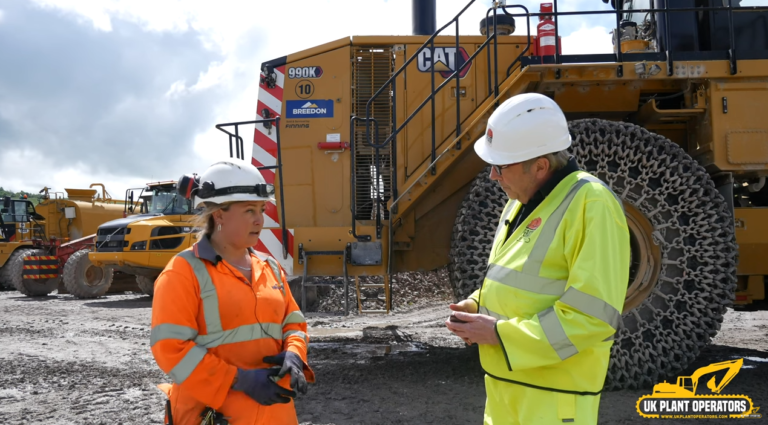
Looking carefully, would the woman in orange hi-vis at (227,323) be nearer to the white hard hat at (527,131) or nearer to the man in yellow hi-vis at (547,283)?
the man in yellow hi-vis at (547,283)

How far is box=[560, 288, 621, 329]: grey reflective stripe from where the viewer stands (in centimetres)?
159

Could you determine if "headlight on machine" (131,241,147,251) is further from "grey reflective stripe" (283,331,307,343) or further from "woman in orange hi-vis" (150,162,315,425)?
"grey reflective stripe" (283,331,307,343)

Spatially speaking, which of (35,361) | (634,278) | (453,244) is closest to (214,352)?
(453,244)

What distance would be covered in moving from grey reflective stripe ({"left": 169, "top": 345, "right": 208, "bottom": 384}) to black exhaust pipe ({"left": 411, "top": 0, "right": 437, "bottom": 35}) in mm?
4896

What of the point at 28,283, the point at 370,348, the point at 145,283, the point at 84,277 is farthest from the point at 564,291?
the point at 28,283

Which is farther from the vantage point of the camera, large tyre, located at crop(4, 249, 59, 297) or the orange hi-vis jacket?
large tyre, located at crop(4, 249, 59, 297)

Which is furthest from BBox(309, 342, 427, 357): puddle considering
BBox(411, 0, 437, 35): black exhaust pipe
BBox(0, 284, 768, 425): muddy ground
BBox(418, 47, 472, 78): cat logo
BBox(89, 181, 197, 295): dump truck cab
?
BBox(89, 181, 197, 295): dump truck cab

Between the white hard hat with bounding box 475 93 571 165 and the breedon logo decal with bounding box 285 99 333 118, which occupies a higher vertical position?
the breedon logo decal with bounding box 285 99 333 118

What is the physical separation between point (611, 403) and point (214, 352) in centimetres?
315

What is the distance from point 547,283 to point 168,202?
13.2 m

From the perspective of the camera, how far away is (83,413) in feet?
13.8

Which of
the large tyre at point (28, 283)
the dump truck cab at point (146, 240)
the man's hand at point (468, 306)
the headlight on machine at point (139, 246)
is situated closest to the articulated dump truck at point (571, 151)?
the man's hand at point (468, 306)

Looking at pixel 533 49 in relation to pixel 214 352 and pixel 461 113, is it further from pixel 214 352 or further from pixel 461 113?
pixel 214 352

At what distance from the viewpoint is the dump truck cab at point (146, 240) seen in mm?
12227
